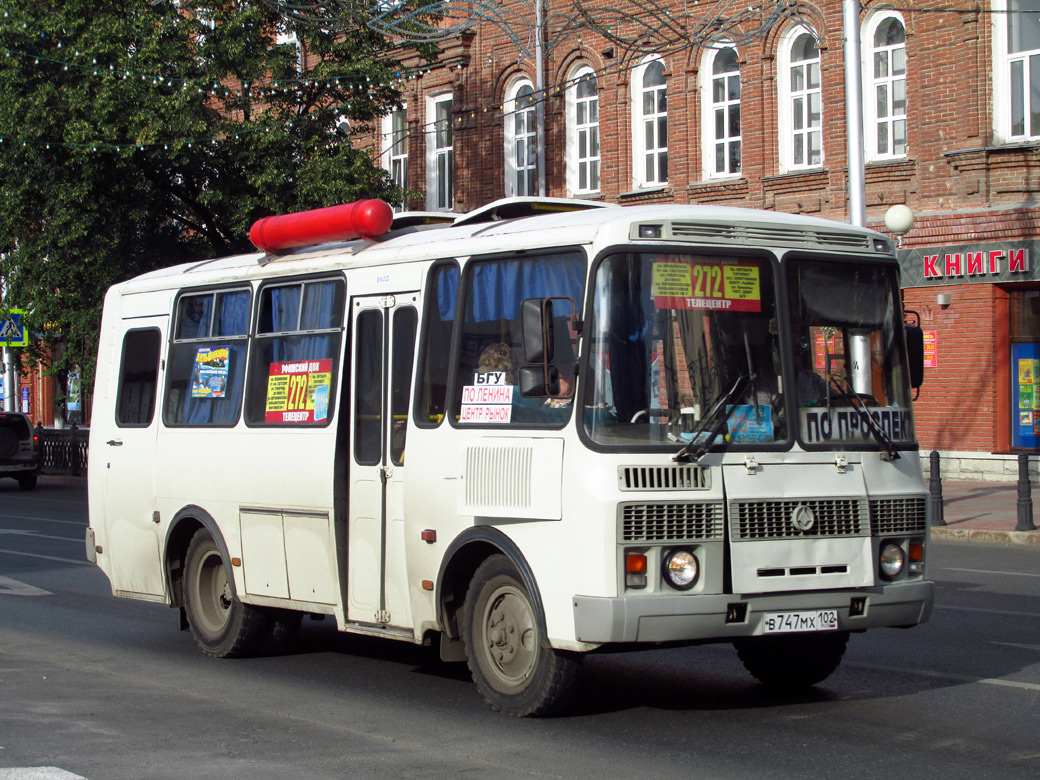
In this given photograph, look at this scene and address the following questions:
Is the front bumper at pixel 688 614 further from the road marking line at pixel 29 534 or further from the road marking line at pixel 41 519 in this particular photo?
the road marking line at pixel 41 519

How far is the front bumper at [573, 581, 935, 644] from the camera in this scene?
22.7 ft

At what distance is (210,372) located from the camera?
1033 centimetres

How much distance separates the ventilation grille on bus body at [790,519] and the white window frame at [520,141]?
25206 millimetres

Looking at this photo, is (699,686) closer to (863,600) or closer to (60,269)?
(863,600)

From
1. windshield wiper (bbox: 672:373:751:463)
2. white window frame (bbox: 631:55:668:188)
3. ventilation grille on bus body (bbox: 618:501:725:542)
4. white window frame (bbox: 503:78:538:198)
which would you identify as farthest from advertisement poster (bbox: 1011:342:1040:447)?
ventilation grille on bus body (bbox: 618:501:725:542)

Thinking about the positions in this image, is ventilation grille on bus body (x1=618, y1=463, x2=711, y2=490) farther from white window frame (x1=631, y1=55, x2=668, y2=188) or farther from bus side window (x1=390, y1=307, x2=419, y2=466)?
white window frame (x1=631, y1=55, x2=668, y2=188)

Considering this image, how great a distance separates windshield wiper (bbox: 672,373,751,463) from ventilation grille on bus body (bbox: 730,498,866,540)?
0.31 meters

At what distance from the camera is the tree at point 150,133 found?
27062 millimetres

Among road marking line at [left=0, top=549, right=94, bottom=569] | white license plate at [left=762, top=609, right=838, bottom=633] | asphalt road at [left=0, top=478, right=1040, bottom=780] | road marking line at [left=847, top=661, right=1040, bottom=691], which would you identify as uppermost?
white license plate at [left=762, top=609, right=838, bottom=633]

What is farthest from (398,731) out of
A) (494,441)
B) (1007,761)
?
(1007,761)

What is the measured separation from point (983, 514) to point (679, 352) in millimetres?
13532

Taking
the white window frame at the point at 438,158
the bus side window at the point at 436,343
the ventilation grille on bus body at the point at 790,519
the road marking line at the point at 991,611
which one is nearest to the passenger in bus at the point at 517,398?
the bus side window at the point at 436,343

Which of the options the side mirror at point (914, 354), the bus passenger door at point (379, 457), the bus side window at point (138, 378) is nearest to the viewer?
the side mirror at point (914, 354)

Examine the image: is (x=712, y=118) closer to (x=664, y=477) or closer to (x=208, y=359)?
(x=208, y=359)
